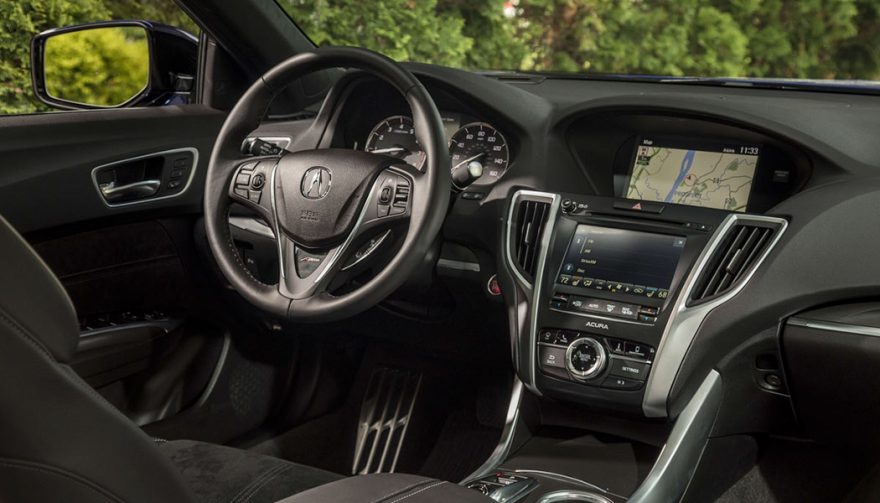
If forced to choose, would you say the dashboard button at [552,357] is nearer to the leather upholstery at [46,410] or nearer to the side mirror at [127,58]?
the leather upholstery at [46,410]

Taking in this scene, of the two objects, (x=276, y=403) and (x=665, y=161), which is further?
(x=276, y=403)

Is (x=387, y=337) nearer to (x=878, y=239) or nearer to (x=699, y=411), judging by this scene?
(x=699, y=411)

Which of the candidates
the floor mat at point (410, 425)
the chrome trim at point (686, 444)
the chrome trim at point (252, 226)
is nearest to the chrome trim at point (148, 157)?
the chrome trim at point (252, 226)

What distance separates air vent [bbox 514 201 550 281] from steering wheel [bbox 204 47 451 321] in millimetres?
268

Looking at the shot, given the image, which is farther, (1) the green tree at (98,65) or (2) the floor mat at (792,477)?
(1) the green tree at (98,65)

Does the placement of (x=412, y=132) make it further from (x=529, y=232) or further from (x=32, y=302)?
(x=32, y=302)

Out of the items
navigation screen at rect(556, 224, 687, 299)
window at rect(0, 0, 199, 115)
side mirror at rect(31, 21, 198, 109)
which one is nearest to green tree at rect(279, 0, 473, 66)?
window at rect(0, 0, 199, 115)

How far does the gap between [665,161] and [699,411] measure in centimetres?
60

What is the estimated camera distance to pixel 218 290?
2.62m

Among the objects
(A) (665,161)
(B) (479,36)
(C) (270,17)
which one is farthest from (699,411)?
(B) (479,36)

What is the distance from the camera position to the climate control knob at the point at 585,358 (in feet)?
6.11

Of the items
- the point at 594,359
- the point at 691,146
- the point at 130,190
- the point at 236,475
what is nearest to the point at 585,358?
the point at 594,359

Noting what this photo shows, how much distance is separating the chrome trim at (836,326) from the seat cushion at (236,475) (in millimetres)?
923

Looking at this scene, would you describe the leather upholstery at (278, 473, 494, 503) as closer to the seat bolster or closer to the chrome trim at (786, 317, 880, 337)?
the seat bolster
